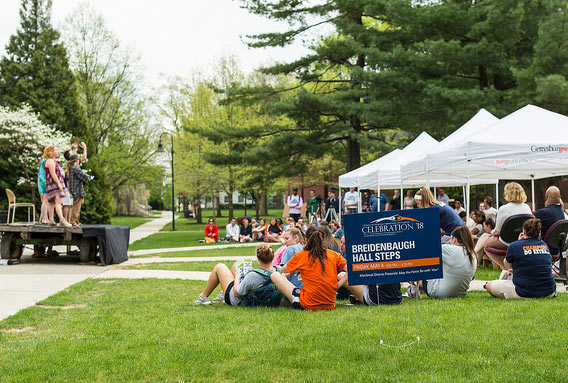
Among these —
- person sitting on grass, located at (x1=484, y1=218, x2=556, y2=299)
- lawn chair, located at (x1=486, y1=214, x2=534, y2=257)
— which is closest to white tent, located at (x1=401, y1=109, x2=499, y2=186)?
lawn chair, located at (x1=486, y1=214, x2=534, y2=257)

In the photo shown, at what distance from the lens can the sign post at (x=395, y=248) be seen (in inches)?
211

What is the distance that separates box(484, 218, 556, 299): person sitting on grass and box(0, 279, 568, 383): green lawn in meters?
0.28

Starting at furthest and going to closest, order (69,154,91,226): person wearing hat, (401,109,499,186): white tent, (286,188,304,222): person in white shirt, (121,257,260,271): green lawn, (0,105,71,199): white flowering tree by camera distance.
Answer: (0,105,71,199): white flowering tree
(286,188,304,222): person in white shirt
(69,154,91,226): person wearing hat
(121,257,260,271): green lawn
(401,109,499,186): white tent

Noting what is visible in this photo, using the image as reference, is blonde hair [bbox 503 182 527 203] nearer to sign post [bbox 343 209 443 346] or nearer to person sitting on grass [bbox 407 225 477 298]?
person sitting on grass [bbox 407 225 477 298]

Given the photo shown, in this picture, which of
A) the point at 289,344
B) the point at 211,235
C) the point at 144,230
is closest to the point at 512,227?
the point at 289,344

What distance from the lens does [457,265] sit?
754 centimetres

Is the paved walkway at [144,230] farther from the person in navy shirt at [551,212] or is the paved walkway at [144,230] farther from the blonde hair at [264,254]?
the person in navy shirt at [551,212]

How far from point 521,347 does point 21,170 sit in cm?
2647

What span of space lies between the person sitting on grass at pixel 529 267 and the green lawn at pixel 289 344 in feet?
0.92

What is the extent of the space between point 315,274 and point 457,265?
6.88 feet

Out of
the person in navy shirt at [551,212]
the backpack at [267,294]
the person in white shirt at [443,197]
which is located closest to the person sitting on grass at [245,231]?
the person in white shirt at [443,197]

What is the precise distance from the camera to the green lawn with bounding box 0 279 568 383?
4.43m

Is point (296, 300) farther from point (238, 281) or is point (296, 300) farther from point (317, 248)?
point (238, 281)

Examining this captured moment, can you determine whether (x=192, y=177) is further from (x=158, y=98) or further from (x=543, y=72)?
(x=543, y=72)
